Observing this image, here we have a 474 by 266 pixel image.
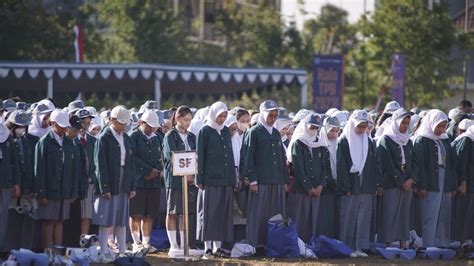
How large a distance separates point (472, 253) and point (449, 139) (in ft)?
5.97

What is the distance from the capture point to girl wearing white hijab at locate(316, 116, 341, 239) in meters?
19.7

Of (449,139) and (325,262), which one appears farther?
(449,139)

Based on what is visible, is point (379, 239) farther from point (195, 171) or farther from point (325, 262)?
point (195, 171)

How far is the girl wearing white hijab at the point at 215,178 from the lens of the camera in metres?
18.5

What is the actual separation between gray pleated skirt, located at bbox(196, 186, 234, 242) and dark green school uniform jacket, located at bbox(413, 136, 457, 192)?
309 cm

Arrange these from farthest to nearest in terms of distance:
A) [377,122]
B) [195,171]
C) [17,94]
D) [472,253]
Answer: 1. [17,94]
2. [377,122]
3. [472,253]
4. [195,171]

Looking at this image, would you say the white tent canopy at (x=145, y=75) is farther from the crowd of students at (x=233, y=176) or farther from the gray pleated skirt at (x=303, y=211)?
the gray pleated skirt at (x=303, y=211)

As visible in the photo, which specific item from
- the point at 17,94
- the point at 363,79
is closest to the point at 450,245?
the point at 17,94

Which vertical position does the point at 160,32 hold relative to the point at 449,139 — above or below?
above

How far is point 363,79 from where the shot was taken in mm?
42375

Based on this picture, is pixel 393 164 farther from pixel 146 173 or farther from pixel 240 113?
pixel 146 173

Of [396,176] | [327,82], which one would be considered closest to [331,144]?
[396,176]

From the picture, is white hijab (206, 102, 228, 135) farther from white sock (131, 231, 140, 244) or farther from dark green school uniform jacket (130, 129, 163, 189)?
white sock (131, 231, 140, 244)

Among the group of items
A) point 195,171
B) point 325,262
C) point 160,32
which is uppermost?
point 160,32
